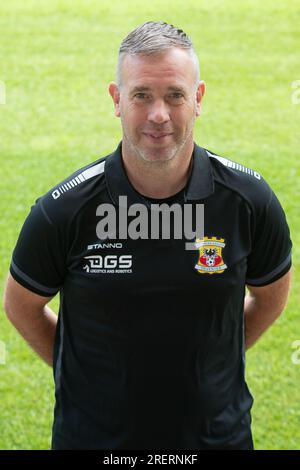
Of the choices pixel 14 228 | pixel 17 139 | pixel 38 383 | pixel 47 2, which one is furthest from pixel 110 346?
pixel 47 2

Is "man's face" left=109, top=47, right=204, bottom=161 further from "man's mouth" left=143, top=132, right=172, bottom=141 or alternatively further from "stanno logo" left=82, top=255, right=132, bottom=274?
"stanno logo" left=82, top=255, right=132, bottom=274

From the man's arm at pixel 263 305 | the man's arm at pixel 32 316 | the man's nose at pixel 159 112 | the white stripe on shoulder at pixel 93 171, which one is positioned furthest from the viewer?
the man's arm at pixel 263 305

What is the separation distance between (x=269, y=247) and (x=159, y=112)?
0.67 m

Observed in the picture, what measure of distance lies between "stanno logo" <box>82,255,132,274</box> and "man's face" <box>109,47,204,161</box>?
1.15 ft

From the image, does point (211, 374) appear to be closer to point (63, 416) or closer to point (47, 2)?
point (63, 416)

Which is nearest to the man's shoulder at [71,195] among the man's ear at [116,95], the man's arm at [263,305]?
the man's ear at [116,95]

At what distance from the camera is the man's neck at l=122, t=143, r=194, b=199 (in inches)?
116

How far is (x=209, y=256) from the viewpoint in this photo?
3.01 meters

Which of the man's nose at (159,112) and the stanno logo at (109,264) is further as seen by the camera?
the stanno logo at (109,264)

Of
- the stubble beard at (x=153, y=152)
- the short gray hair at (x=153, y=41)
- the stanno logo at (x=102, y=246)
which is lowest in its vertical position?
the stanno logo at (x=102, y=246)

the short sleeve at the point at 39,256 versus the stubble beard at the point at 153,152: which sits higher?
the stubble beard at the point at 153,152

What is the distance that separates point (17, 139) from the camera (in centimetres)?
1094

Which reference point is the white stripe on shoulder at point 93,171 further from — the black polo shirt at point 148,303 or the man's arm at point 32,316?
the man's arm at point 32,316

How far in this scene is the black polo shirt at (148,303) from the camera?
3.00 meters
